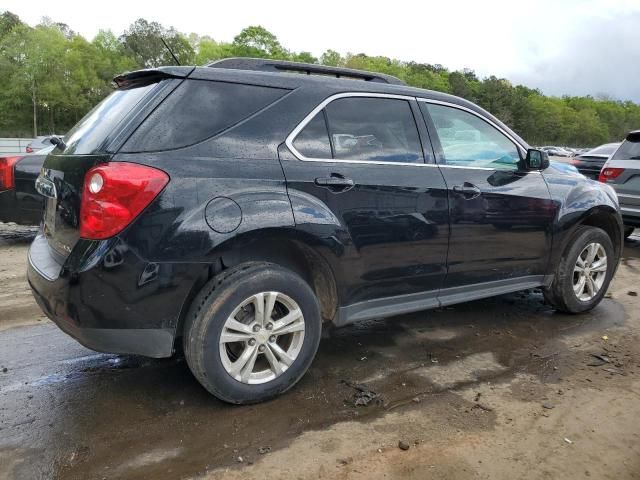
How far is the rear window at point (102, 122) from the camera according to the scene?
284 centimetres

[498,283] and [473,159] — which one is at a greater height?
[473,159]

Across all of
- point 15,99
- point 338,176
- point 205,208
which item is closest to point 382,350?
point 338,176

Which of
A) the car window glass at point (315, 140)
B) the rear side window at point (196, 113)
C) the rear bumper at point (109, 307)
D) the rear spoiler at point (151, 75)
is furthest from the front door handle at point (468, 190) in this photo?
the rear bumper at point (109, 307)

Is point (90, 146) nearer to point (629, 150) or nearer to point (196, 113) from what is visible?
point (196, 113)

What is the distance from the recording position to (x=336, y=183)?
3088 mm

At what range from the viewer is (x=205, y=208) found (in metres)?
2.68

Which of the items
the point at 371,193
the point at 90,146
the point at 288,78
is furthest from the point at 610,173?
the point at 90,146

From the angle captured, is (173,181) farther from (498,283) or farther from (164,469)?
(498,283)

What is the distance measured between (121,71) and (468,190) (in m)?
61.8

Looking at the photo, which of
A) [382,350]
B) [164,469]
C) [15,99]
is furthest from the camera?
[15,99]

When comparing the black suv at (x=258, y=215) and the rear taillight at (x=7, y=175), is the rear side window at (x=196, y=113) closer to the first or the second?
the black suv at (x=258, y=215)

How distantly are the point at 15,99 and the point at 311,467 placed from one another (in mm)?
55497

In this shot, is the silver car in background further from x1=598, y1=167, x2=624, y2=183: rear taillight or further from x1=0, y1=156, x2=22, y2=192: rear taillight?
x1=0, y1=156, x2=22, y2=192: rear taillight

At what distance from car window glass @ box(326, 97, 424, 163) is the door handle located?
149 millimetres
